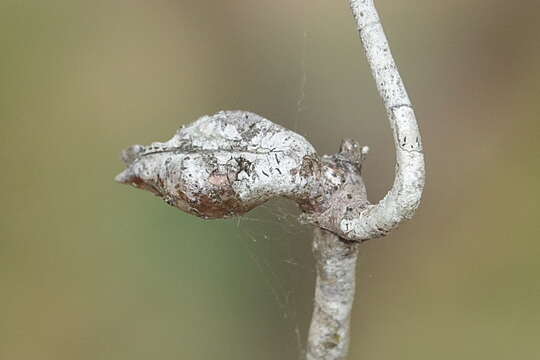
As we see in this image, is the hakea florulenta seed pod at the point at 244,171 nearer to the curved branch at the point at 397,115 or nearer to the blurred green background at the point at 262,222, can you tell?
the curved branch at the point at 397,115

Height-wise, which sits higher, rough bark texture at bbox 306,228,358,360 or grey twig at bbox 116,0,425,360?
grey twig at bbox 116,0,425,360

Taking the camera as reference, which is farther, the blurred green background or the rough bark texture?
the blurred green background

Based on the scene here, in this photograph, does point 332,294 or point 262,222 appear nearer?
point 332,294

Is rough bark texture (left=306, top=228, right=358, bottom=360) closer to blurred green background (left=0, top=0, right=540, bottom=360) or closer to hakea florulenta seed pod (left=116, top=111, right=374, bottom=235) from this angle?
hakea florulenta seed pod (left=116, top=111, right=374, bottom=235)

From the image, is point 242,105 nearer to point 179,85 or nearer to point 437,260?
point 179,85

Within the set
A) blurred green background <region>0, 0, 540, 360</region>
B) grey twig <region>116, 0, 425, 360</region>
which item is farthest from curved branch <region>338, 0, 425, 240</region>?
blurred green background <region>0, 0, 540, 360</region>

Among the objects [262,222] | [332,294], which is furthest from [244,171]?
[262,222]

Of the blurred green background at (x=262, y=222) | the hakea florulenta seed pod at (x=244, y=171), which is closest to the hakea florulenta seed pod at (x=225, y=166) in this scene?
the hakea florulenta seed pod at (x=244, y=171)

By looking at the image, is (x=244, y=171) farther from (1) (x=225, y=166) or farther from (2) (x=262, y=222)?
(2) (x=262, y=222)
